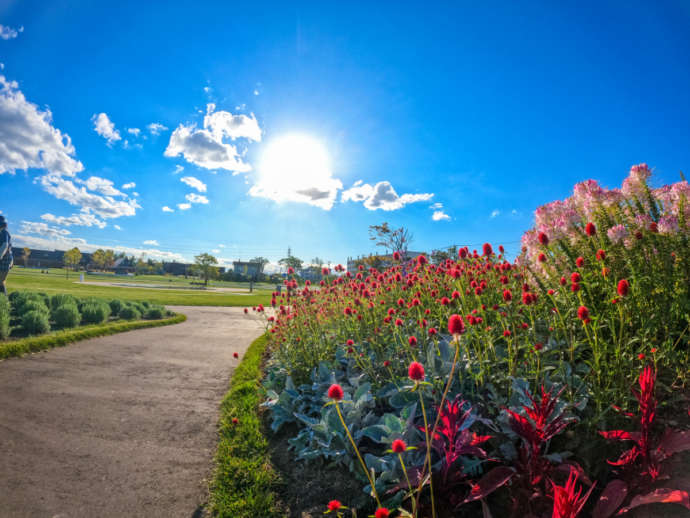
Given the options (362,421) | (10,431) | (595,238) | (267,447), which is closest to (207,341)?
(10,431)

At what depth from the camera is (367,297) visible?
12.3 feet

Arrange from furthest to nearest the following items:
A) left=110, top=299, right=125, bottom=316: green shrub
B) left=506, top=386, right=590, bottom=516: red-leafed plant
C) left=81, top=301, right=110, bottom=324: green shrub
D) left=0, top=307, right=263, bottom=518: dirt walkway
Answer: left=110, top=299, right=125, bottom=316: green shrub, left=81, top=301, right=110, bottom=324: green shrub, left=0, top=307, right=263, bottom=518: dirt walkway, left=506, top=386, right=590, bottom=516: red-leafed plant

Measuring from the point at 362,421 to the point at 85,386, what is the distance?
3.89 m

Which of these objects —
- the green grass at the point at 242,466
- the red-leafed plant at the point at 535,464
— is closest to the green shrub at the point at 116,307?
the green grass at the point at 242,466

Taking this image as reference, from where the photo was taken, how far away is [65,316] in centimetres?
715

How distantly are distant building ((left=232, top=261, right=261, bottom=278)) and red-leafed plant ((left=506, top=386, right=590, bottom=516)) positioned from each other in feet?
220

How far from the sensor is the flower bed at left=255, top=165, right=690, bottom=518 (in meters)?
1.53

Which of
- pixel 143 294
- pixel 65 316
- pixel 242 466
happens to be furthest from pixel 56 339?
pixel 143 294

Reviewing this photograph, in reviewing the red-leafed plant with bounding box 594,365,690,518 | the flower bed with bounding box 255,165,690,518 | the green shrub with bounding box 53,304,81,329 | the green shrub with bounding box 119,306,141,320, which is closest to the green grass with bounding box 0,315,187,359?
the green shrub with bounding box 53,304,81,329

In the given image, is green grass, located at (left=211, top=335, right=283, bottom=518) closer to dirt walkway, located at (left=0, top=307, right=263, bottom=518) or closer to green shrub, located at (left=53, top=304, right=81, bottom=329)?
dirt walkway, located at (left=0, top=307, right=263, bottom=518)

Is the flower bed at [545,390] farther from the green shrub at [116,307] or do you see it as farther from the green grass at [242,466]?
the green shrub at [116,307]

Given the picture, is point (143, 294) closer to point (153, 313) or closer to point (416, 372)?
point (153, 313)

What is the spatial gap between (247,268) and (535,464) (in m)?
92.1

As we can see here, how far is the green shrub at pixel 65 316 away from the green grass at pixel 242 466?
5.59 meters
